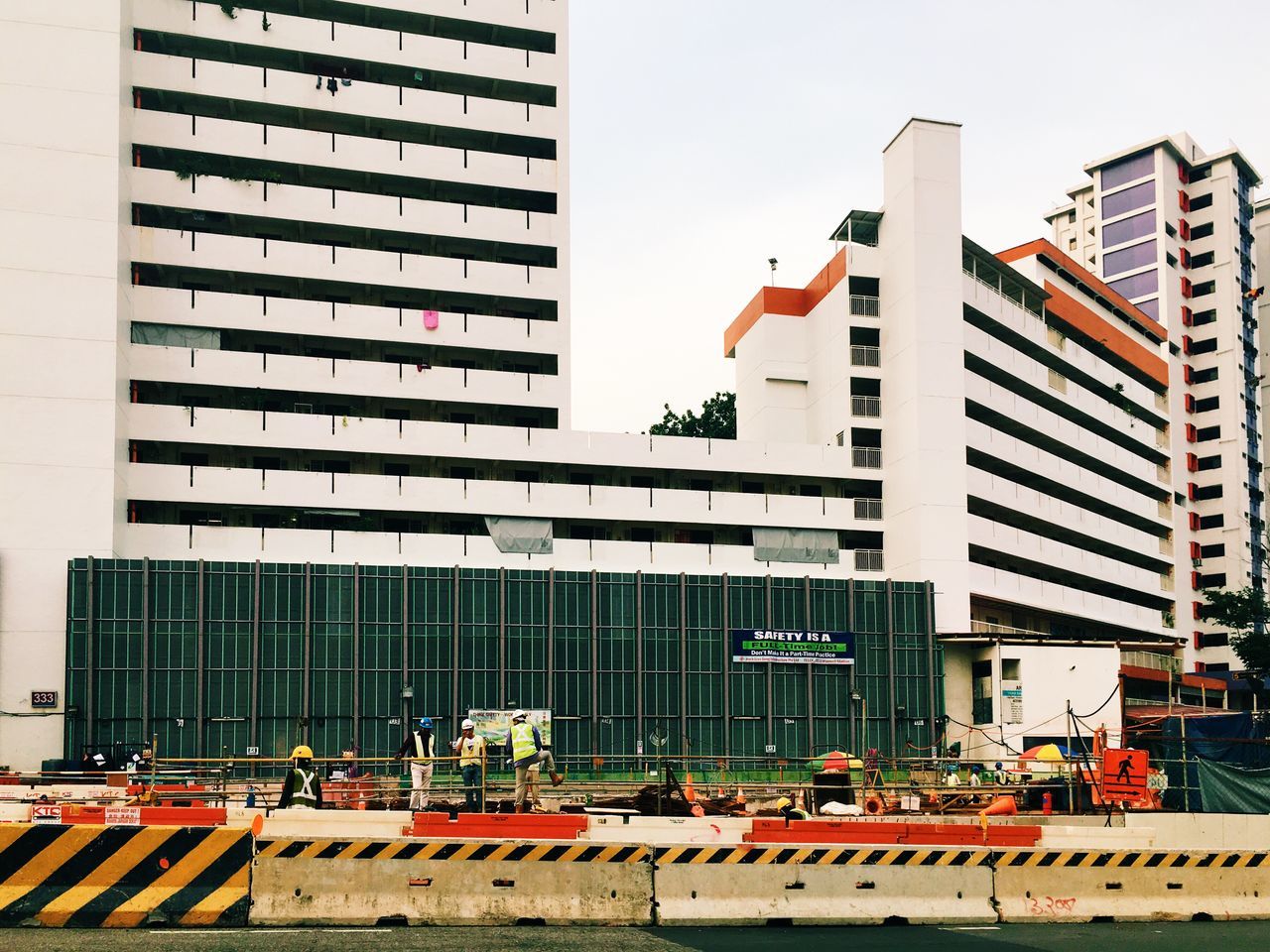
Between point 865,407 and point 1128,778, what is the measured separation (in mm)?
33992

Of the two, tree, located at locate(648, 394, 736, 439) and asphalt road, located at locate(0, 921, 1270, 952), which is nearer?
asphalt road, located at locate(0, 921, 1270, 952)

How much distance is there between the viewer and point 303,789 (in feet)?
59.1

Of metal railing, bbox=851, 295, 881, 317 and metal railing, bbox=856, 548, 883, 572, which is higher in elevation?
metal railing, bbox=851, 295, 881, 317

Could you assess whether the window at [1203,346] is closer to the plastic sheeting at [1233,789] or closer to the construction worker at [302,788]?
the plastic sheeting at [1233,789]

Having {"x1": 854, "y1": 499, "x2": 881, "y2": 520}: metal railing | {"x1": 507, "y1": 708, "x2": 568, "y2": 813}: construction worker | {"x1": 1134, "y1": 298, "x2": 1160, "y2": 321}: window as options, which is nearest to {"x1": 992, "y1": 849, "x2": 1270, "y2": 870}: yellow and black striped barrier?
{"x1": 507, "y1": 708, "x2": 568, "y2": 813}: construction worker

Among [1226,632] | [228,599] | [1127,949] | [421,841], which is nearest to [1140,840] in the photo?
[1127,949]

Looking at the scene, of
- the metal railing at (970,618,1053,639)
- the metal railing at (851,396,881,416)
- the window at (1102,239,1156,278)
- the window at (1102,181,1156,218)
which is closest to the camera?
the metal railing at (970,618,1053,639)

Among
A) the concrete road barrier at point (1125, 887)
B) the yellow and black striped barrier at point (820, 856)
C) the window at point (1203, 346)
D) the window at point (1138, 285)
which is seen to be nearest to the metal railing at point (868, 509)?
the concrete road barrier at point (1125, 887)

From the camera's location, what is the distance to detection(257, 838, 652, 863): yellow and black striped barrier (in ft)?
42.7

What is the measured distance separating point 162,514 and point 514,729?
34.4 metres

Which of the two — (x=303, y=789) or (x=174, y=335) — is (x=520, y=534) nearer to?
(x=174, y=335)

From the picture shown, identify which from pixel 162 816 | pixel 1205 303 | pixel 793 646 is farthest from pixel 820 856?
pixel 1205 303

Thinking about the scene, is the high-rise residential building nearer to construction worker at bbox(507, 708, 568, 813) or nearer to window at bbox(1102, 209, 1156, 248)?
window at bbox(1102, 209, 1156, 248)

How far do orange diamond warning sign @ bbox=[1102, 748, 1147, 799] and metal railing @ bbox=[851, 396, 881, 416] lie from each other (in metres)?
33.1
